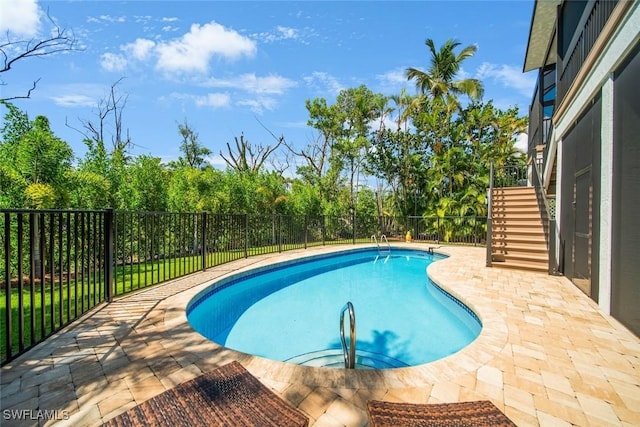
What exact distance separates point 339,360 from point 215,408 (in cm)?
223

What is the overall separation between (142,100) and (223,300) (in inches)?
777

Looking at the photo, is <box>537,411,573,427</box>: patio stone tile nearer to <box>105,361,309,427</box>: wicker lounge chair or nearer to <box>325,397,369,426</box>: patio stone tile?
<box>325,397,369,426</box>: patio stone tile

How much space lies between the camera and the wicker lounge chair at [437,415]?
1.52 meters

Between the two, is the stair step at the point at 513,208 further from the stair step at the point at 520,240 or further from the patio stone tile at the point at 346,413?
the patio stone tile at the point at 346,413

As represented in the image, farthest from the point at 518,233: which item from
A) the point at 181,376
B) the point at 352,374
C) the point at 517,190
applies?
the point at 181,376

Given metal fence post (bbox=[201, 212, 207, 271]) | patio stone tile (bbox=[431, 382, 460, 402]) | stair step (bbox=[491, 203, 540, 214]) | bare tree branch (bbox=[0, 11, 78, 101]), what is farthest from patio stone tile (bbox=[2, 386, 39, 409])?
stair step (bbox=[491, 203, 540, 214])

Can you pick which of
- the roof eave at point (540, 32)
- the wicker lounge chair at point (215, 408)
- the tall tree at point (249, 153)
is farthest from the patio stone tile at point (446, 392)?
the tall tree at point (249, 153)

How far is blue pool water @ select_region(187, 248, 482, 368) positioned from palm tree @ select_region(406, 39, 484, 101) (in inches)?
471

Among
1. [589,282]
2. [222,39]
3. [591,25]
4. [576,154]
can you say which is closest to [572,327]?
[589,282]

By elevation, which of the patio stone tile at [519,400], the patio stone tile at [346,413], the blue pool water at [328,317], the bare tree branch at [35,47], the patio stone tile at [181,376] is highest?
the bare tree branch at [35,47]

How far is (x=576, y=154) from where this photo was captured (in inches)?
213

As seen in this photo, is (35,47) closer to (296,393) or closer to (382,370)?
(296,393)

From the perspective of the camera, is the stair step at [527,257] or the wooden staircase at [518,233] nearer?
the stair step at [527,257]

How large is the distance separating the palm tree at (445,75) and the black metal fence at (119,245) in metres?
7.30
